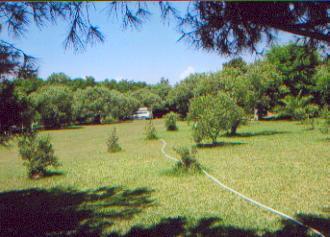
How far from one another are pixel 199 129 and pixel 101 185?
9.31 m

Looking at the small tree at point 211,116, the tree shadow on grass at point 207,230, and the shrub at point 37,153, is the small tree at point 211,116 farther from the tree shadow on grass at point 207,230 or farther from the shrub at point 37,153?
the tree shadow on grass at point 207,230

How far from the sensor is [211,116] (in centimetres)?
1942

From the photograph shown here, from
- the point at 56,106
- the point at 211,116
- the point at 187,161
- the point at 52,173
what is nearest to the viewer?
the point at 187,161

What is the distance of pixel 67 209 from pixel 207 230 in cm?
402

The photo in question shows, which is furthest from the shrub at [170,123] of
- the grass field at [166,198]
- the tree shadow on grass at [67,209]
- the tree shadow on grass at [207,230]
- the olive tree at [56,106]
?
the tree shadow on grass at [207,230]

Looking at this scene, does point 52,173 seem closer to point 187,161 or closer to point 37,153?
point 37,153

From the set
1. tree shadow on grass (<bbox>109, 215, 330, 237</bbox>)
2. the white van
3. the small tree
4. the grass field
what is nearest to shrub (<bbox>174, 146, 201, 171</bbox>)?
the grass field

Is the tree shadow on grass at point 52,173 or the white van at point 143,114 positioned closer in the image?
the tree shadow on grass at point 52,173

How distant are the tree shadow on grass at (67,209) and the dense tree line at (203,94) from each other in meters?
2.22

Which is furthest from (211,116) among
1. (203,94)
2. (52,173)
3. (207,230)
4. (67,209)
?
(207,230)

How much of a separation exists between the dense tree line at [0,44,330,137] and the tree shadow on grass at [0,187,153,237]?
2223 mm

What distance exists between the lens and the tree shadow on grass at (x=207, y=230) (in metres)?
6.09

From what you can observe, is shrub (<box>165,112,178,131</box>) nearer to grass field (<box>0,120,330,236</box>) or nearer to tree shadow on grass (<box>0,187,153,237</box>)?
grass field (<box>0,120,330,236</box>)

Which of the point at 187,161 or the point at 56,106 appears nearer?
the point at 187,161
